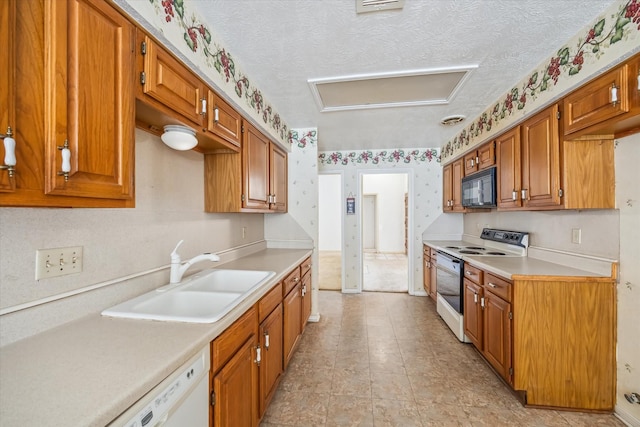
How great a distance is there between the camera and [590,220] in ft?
6.05

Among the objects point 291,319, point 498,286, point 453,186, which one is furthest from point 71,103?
point 453,186

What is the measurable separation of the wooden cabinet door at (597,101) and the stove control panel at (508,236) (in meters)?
1.15

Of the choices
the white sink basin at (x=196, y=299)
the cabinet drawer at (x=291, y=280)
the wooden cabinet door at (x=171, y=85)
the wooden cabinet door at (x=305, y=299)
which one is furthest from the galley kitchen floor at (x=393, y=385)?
the wooden cabinet door at (x=171, y=85)

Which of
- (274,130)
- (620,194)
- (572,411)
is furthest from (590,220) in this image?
(274,130)

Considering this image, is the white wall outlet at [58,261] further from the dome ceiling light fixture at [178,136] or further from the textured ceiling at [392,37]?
the textured ceiling at [392,37]

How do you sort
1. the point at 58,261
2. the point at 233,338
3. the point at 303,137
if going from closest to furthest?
the point at 58,261 → the point at 233,338 → the point at 303,137

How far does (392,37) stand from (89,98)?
1.53 meters

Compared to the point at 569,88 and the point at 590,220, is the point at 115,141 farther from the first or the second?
the point at 590,220

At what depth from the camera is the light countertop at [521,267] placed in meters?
A: 1.78

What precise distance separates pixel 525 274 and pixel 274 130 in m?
2.38

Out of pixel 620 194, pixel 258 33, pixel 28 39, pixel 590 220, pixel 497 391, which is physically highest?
pixel 258 33

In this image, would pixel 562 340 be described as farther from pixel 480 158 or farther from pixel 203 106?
pixel 203 106

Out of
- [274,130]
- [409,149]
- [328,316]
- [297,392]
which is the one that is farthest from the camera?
[409,149]

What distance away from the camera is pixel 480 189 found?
2791 millimetres
